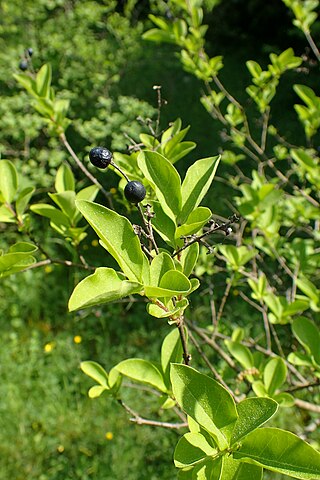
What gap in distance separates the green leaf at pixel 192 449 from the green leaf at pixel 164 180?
0.32 metres

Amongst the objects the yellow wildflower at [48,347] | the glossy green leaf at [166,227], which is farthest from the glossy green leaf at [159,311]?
the yellow wildflower at [48,347]

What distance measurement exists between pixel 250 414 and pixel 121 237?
11.5 inches

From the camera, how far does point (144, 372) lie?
2.97 ft

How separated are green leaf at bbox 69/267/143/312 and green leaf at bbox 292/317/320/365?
56 cm

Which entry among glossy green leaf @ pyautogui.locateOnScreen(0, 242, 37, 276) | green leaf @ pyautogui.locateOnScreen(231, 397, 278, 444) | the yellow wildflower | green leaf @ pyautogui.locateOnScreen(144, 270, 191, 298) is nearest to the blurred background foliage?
the yellow wildflower

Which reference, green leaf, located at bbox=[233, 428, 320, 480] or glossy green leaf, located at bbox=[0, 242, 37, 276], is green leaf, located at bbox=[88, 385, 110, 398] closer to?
glossy green leaf, located at bbox=[0, 242, 37, 276]

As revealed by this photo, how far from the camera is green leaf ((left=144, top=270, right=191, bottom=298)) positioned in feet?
1.92

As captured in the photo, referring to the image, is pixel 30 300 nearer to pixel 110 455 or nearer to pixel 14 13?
pixel 110 455

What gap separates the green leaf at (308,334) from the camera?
1029 millimetres

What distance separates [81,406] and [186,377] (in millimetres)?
1956

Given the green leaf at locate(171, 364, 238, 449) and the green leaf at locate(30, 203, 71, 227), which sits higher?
the green leaf at locate(171, 364, 238, 449)

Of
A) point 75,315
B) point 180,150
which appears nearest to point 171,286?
point 180,150

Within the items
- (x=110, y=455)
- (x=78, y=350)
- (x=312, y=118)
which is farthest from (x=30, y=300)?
(x=312, y=118)

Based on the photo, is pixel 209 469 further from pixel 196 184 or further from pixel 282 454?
pixel 196 184
